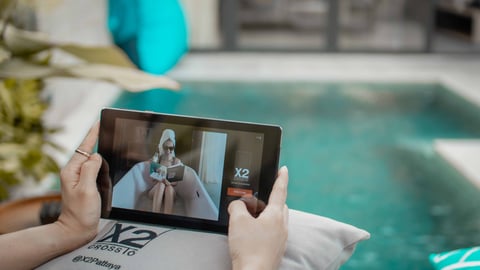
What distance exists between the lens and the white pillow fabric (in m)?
1.10

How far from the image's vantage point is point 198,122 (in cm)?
114

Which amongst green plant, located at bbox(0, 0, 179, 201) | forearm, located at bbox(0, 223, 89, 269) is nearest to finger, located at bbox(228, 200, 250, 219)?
forearm, located at bbox(0, 223, 89, 269)

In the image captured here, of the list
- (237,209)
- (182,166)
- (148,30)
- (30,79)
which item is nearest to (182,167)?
(182,166)

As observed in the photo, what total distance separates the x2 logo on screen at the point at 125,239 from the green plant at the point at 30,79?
2.10 feet

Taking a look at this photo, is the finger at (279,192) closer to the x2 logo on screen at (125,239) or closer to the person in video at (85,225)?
the person in video at (85,225)

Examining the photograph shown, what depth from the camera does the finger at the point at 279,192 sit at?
3.51 ft

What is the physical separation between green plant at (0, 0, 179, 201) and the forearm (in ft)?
2.18

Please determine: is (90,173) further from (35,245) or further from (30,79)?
(30,79)


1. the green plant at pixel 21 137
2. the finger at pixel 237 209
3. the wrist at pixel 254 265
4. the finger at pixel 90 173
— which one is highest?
the finger at pixel 90 173

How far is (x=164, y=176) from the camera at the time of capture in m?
1.15

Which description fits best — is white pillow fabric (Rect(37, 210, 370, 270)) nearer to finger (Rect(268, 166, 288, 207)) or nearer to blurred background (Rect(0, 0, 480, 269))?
finger (Rect(268, 166, 288, 207))

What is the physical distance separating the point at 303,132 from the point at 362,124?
0.42 metres

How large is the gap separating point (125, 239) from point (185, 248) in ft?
0.31

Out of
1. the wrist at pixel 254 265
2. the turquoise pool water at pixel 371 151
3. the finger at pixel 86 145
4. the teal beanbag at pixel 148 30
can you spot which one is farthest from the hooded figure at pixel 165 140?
the teal beanbag at pixel 148 30
